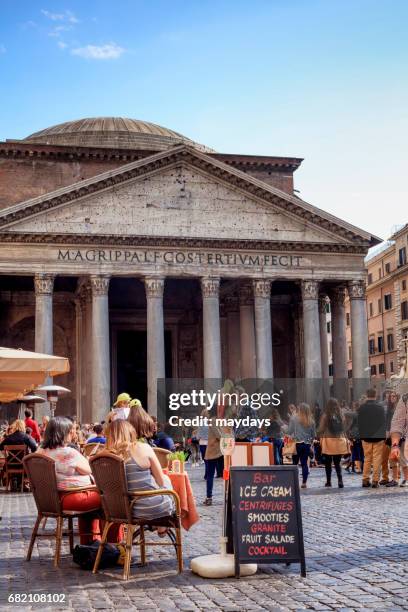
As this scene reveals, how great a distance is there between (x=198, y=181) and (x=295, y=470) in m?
24.3

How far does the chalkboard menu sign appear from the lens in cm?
655

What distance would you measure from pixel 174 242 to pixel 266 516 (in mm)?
23385

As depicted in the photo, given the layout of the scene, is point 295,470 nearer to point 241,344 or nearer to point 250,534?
point 250,534

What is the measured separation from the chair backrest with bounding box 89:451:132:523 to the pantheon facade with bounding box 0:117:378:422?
71.2ft

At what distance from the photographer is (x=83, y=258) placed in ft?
95.2

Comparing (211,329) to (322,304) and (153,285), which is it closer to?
(153,285)

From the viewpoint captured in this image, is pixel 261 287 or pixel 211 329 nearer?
pixel 211 329

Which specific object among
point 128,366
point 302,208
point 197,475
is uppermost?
point 302,208

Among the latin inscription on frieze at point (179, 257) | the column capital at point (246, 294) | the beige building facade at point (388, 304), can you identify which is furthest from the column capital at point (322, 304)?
the beige building facade at point (388, 304)

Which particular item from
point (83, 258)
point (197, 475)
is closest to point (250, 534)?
point (197, 475)

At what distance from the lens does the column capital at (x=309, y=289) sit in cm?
3106

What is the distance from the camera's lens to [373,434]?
14195 millimetres

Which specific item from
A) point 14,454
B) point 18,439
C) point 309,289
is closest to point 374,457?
point 18,439

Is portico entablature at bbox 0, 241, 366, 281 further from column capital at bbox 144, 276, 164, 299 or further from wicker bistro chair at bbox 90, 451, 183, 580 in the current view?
wicker bistro chair at bbox 90, 451, 183, 580
